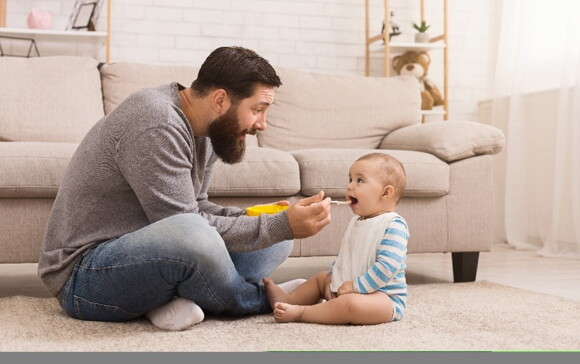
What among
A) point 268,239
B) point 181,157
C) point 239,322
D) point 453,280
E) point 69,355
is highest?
point 181,157

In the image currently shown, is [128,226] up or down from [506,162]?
up

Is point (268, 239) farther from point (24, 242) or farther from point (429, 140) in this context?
point (429, 140)

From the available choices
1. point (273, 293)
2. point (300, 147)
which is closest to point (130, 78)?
point (300, 147)

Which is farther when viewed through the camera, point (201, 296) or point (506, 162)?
point (506, 162)

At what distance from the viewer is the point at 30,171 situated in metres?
2.13

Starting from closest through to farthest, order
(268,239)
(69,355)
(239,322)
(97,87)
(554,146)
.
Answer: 1. (69,355)
2. (268,239)
3. (239,322)
4. (97,87)
5. (554,146)

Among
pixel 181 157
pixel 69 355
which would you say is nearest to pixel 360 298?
pixel 181 157

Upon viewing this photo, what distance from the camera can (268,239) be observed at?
1.61 m

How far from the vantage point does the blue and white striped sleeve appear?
170 cm

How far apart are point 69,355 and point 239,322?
50 centimetres

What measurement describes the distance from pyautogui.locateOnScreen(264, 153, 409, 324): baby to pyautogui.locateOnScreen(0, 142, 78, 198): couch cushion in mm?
770

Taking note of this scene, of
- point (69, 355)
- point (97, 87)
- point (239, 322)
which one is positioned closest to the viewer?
point (69, 355)

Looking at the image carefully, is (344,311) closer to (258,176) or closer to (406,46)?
(258,176)

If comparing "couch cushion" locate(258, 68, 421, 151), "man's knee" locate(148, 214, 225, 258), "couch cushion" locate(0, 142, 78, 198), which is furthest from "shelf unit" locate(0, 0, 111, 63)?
"man's knee" locate(148, 214, 225, 258)
